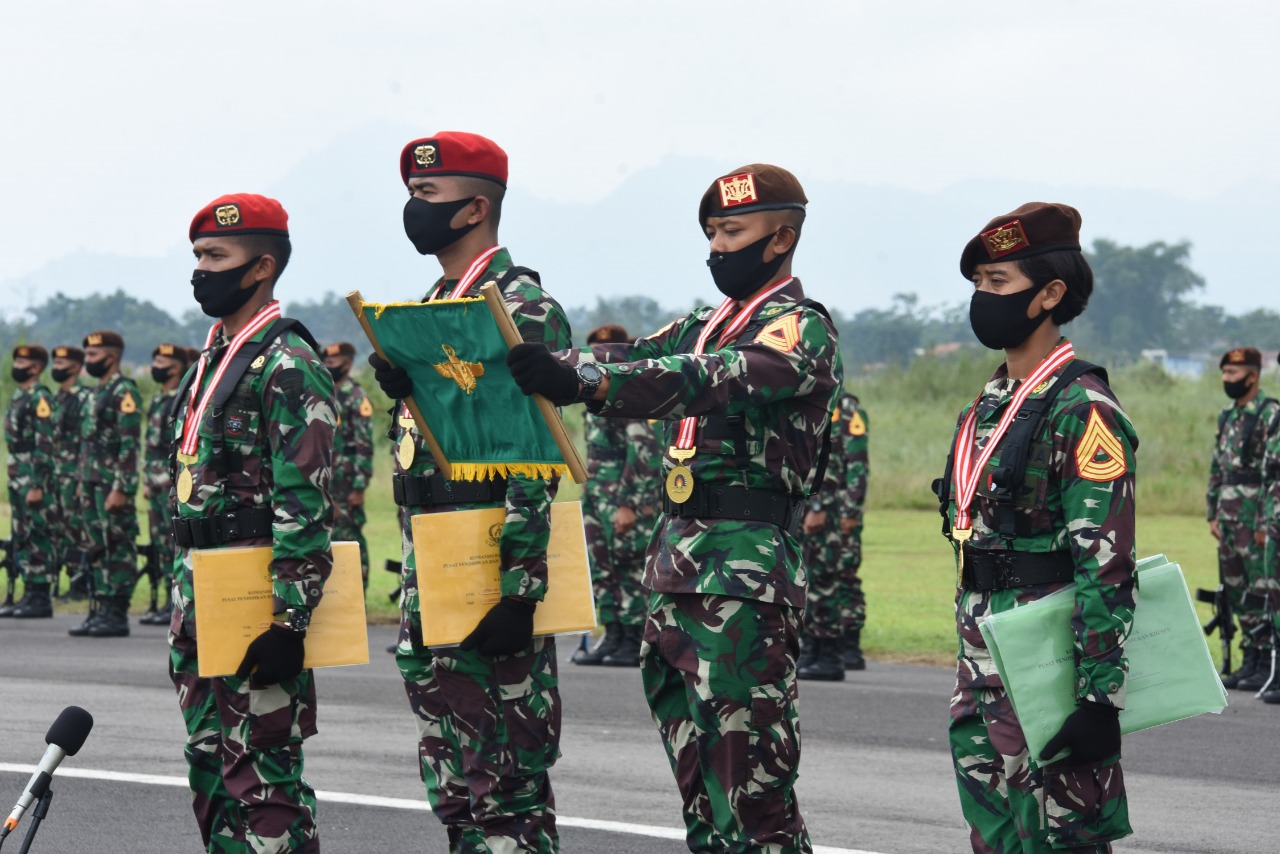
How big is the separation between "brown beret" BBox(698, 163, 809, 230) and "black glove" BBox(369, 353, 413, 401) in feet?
3.51

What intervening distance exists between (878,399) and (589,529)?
38.7m

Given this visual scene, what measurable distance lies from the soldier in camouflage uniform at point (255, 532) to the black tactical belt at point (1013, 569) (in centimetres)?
207

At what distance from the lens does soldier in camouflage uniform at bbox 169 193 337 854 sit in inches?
215

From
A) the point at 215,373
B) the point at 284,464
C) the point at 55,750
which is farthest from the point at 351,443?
the point at 55,750

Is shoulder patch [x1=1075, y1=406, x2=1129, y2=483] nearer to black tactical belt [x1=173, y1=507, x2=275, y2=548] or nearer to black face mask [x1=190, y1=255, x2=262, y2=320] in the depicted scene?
black tactical belt [x1=173, y1=507, x2=275, y2=548]

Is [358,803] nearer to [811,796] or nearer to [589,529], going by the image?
[811,796]

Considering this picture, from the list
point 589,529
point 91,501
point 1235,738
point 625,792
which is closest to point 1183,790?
point 1235,738

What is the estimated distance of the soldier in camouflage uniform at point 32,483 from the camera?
16.7 metres

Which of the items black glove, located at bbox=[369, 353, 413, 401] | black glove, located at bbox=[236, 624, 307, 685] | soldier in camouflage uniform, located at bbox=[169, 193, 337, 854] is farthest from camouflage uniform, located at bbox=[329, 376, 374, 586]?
black glove, located at bbox=[369, 353, 413, 401]

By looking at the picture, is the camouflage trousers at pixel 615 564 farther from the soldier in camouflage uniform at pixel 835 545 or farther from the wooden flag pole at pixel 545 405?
the wooden flag pole at pixel 545 405

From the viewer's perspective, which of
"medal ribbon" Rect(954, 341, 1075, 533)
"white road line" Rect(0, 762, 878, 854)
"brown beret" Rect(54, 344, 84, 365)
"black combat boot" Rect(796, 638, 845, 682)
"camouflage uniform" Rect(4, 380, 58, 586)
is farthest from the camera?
"camouflage uniform" Rect(4, 380, 58, 586)

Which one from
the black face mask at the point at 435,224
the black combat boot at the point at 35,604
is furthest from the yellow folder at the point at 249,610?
the black combat boot at the point at 35,604

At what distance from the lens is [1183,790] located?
851 cm

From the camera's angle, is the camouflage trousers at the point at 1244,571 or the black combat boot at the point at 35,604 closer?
the camouflage trousers at the point at 1244,571
